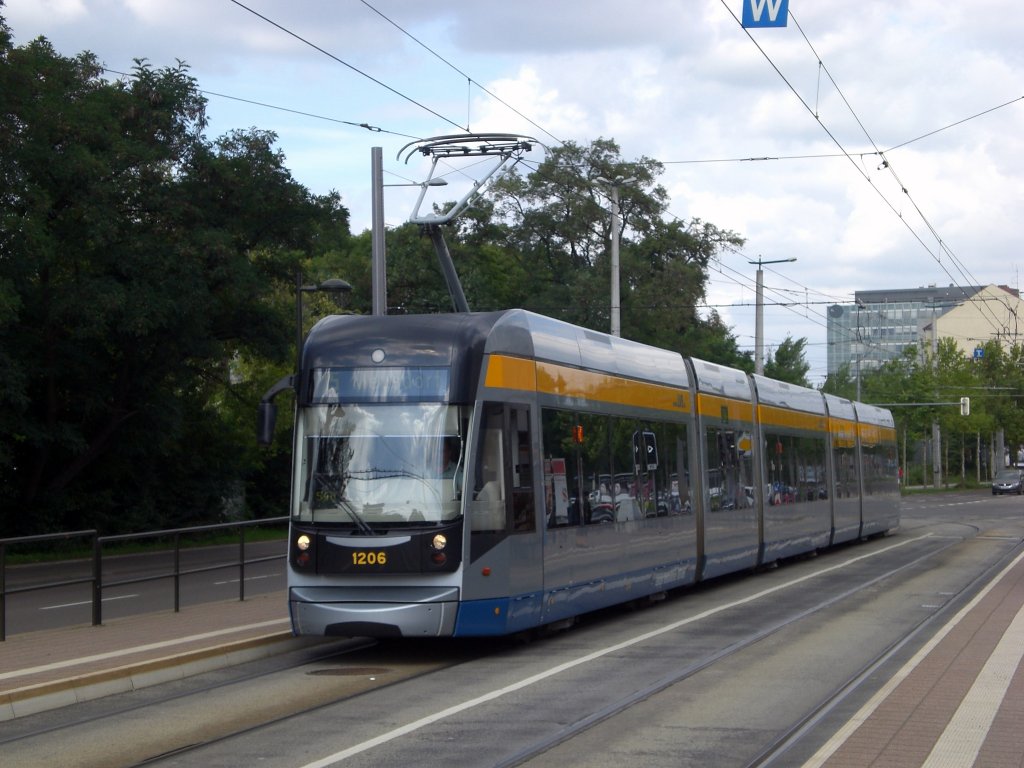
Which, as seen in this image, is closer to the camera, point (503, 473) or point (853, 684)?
point (853, 684)

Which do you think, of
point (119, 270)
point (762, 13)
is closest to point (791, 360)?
point (119, 270)

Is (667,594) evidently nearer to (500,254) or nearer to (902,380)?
(500,254)

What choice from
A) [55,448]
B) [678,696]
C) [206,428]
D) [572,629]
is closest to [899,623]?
[572,629]

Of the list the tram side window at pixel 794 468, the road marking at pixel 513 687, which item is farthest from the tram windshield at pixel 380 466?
the tram side window at pixel 794 468

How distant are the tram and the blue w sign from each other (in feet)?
14.1

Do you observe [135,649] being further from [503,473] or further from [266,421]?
[503,473]

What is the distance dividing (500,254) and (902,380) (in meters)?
38.3

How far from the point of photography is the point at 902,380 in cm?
9500

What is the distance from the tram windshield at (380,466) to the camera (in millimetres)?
12523

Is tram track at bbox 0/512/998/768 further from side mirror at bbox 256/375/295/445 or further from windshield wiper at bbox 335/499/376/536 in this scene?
side mirror at bbox 256/375/295/445

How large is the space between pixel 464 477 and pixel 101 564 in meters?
4.74

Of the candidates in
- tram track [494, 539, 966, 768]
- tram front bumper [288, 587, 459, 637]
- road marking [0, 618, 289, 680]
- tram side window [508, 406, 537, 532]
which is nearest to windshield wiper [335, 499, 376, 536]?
tram front bumper [288, 587, 459, 637]

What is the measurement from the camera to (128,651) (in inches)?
507

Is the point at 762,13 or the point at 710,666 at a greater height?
the point at 762,13
